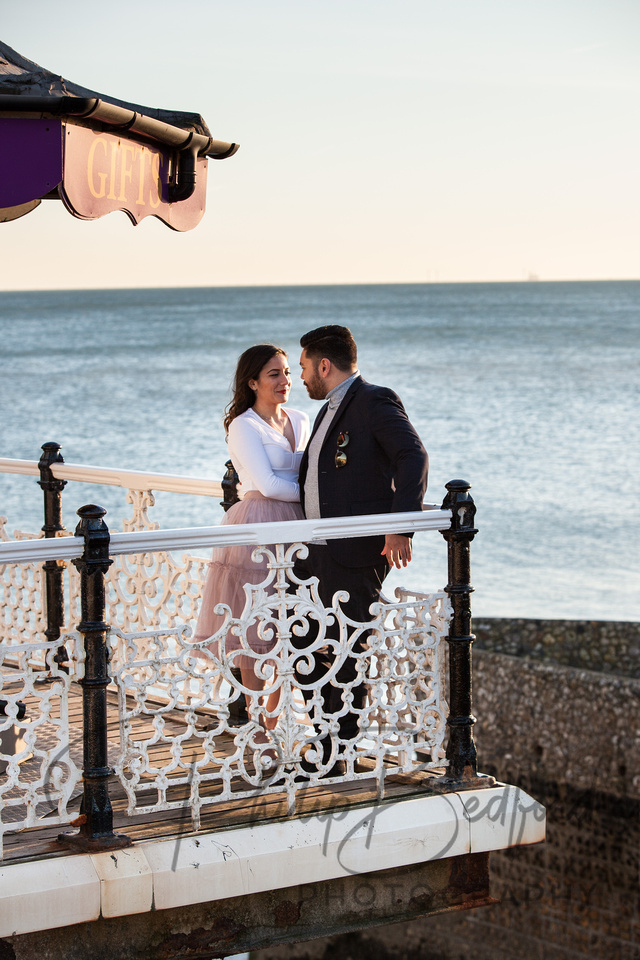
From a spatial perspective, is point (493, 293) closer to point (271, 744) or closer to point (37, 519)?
point (37, 519)

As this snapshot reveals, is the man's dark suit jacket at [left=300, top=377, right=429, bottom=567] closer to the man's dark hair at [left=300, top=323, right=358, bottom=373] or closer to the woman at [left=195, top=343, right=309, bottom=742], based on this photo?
the man's dark hair at [left=300, top=323, right=358, bottom=373]

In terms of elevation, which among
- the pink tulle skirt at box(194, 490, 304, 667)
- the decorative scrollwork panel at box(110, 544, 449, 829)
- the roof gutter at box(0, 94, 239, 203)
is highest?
the roof gutter at box(0, 94, 239, 203)

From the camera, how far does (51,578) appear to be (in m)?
6.16

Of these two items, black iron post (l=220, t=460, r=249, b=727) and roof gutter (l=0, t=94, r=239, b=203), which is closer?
roof gutter (l=0, t=94, r=239, b=203)

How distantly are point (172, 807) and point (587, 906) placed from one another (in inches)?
371

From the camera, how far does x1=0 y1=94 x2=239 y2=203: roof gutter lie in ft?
10.6

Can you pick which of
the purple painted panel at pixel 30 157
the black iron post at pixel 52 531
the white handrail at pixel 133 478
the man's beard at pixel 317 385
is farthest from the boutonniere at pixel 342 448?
the black iron post at pixel 52 531

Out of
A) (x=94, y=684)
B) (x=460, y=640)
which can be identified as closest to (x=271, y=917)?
(x=94, y=684)

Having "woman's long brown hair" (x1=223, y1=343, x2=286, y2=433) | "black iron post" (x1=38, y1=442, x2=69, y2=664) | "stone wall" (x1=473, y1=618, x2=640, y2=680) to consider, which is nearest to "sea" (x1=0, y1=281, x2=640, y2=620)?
"stone wall" (x1=473, y1=618, x2=640, y2=680)

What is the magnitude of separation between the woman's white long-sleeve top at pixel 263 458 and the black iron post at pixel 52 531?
1731 millimetres

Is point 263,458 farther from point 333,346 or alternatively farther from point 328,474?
point 333,346

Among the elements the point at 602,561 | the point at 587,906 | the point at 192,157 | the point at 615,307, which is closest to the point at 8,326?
the point at 615,307

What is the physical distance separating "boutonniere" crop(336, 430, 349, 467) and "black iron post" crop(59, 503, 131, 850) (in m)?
1.02

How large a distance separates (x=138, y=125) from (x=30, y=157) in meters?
0.38
